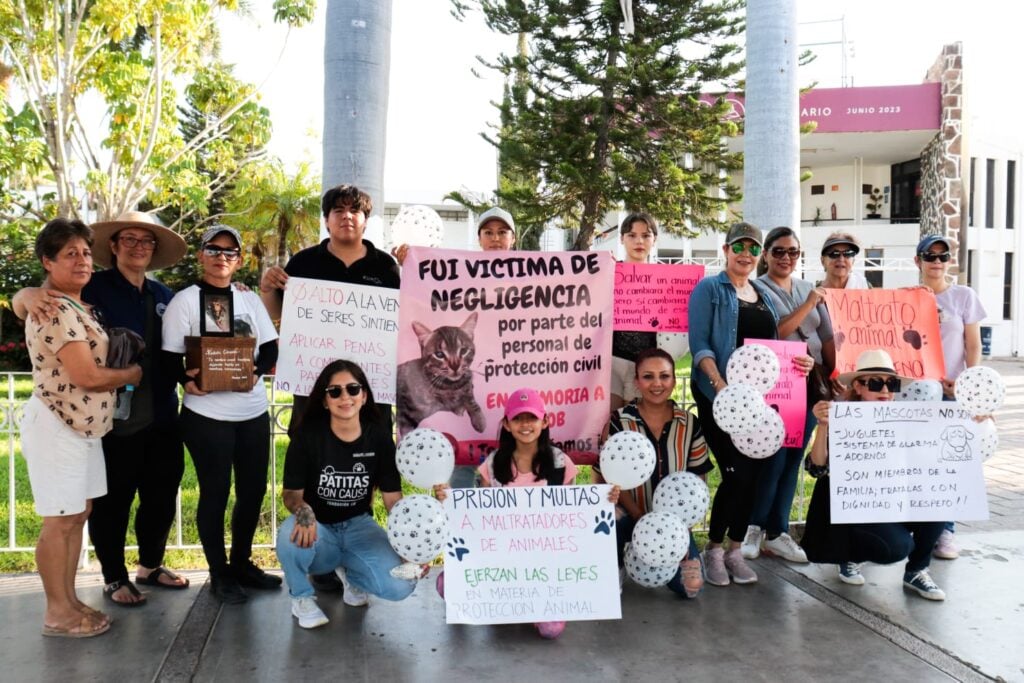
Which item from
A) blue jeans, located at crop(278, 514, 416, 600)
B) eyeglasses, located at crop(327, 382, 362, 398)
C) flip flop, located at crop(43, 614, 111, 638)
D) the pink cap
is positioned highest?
eyeglasses, located at crop(327, 382, 362, 398)

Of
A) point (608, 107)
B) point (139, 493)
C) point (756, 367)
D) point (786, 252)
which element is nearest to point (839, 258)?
point (786, 252)

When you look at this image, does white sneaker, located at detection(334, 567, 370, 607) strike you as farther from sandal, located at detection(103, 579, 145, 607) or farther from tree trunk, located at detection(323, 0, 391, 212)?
tree trunk, located at detection(323, 0, 391, 212)

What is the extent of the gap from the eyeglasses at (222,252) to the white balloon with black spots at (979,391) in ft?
12.3

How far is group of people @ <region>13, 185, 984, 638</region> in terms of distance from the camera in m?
3.45

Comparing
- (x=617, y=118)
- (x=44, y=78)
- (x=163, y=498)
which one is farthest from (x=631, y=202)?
(x=163, y=498)

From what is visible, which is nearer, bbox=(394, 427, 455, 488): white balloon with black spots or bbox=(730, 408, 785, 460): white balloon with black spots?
bbox=(394, 427, 455, 488): white balloon with black spots

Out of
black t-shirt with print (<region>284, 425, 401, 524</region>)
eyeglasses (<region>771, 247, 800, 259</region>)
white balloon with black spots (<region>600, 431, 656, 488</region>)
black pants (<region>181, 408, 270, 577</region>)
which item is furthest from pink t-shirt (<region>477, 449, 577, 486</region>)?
eyeglasses (<region>771, 247, 800, 259</region>)

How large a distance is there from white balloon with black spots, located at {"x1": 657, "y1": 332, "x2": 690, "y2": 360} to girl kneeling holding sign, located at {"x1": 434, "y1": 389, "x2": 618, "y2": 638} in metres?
1.18

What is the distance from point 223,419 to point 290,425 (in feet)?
1.03

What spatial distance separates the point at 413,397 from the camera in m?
4.23

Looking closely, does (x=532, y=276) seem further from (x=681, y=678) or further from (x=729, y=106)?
(x=729, y=106)

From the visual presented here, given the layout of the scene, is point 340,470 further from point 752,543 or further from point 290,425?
point 752,543

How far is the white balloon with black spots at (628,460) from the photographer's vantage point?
3.71 metres

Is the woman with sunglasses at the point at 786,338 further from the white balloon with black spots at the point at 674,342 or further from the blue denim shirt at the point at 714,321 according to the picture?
the white balloon with black spots at the point at 674,342
